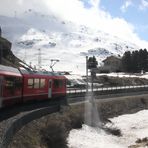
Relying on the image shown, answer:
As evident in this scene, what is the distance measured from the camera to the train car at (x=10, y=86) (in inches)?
1173

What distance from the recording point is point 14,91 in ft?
109

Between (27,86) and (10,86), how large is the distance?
5.49 meters

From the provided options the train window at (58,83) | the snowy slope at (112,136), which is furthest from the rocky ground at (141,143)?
the train window at (58,83)

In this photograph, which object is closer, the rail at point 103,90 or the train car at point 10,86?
the train car at point 10,86

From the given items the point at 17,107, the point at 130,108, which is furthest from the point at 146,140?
the point at 130,108

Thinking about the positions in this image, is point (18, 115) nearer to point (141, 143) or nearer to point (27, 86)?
point (27, 86)

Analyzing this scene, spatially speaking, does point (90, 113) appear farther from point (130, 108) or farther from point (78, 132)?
point (130, 108)

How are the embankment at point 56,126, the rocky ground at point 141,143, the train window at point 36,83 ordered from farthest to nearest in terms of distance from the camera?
the train window at point 36,83
the rocky ground at point 141,143
the embankment at point 56,126

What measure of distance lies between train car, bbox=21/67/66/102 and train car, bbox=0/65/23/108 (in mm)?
1542

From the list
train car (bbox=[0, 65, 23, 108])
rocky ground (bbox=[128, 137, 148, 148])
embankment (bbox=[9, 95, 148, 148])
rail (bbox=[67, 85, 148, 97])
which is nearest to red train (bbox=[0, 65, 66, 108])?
train car (bbox=[0, 65, 23, 108])

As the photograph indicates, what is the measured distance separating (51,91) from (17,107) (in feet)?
29.0

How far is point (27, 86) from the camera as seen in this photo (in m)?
37.3

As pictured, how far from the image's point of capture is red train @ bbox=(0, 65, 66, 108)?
30.7m

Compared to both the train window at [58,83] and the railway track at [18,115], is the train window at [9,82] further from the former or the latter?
the train window at [58,83]
